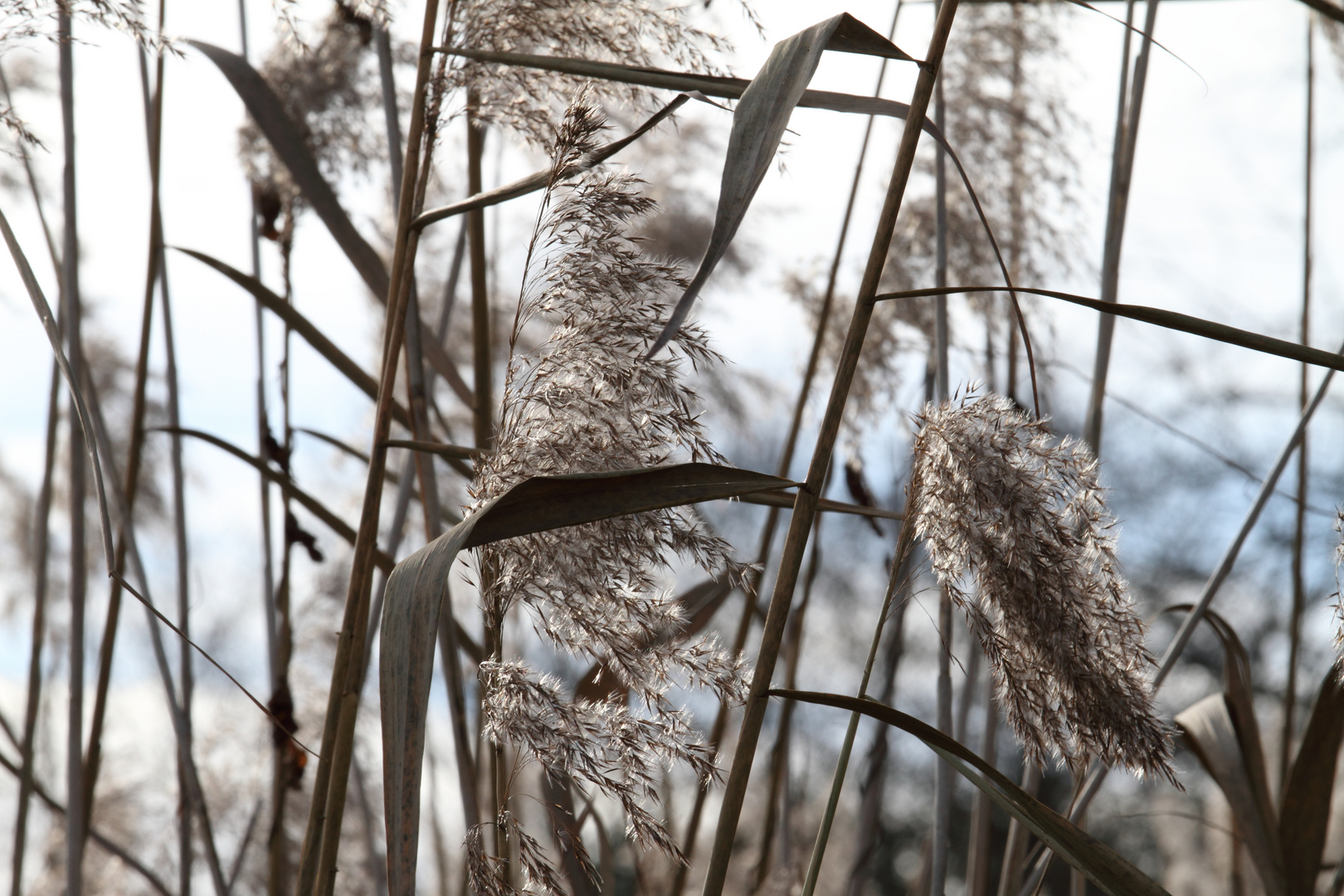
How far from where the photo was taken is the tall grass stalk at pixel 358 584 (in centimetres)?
75

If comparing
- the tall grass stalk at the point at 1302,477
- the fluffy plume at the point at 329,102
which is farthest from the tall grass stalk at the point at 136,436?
the tall grass stalk at the point at 1302,477

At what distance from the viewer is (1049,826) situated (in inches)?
21.2

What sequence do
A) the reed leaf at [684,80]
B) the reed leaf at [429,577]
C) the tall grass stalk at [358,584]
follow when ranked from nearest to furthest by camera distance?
the reed leaf at [429,577], the reed leaf at [684,80], the tall grass stalk at [358,584]

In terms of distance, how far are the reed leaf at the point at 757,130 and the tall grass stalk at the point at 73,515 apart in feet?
2.94

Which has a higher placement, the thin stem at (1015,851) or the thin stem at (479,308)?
the thin stem at (479,308)

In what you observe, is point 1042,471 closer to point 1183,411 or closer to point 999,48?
point 999,48

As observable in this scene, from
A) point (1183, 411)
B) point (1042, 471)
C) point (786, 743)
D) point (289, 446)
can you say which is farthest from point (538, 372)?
point (1183, 411)

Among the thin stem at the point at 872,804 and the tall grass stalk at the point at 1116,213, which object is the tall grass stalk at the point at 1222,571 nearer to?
the tall grass stalk at the point at 1116,213

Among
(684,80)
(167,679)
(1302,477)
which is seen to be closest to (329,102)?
(167,679)

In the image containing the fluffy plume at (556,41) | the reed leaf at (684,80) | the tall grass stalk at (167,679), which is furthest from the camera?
the tall grass stalk at (167,679)

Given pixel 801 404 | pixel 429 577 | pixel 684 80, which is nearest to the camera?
pixel 429 577

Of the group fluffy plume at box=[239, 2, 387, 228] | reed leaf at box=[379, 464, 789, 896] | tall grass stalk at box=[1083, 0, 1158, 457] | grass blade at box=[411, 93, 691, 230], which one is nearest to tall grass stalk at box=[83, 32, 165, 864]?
fluffy plume at box=[239, 2, 387, 228]

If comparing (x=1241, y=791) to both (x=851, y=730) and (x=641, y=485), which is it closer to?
(x=851, y=730)

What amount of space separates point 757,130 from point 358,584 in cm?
49
